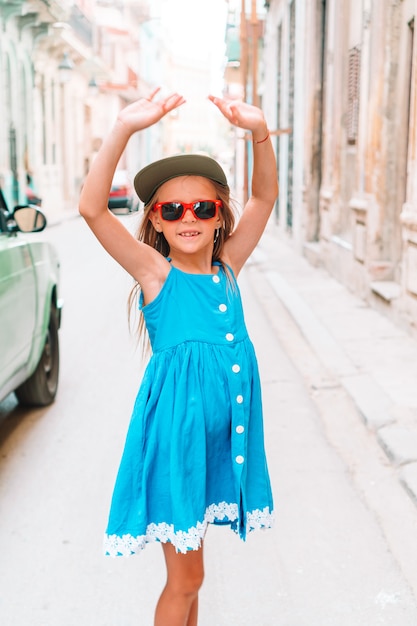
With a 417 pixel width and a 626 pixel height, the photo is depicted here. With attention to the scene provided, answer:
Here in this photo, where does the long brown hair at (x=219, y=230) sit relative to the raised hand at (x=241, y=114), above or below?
below

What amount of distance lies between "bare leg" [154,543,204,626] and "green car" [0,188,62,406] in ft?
7.98

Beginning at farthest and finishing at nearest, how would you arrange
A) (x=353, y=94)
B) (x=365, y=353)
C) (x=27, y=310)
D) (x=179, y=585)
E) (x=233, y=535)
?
(x=353, y=94)
(x=365, y=353)
(x=27, y=310)
(x=233, y=535)
(x=179, y=585)

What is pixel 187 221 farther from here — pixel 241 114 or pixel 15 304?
pixel 15 304

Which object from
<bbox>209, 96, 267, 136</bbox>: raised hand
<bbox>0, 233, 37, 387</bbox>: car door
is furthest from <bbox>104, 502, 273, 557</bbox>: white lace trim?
<bbox>0, 233, 37, 387</bbox>: car door

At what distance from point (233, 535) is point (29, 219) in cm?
233

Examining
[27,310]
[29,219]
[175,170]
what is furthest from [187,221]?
[27,310]

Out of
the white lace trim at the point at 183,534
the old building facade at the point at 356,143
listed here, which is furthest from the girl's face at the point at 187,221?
the old building facade at the point at 356,143

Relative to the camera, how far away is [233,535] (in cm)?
400

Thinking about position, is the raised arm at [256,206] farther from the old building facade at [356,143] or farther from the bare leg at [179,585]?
the old building facade at [356,143]

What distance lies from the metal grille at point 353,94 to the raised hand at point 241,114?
32.6 ft

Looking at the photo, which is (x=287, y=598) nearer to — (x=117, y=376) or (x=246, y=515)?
(x=246, y=515)

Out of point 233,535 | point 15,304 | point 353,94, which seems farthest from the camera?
point 353,94

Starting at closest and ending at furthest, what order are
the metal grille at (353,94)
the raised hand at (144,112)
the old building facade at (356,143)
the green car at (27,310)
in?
the raised hand at (144,112)
the green car at (27,310)
the old building facade at (356,143)
the metal grille at (353,94)

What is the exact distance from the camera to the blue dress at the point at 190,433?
2.39m
